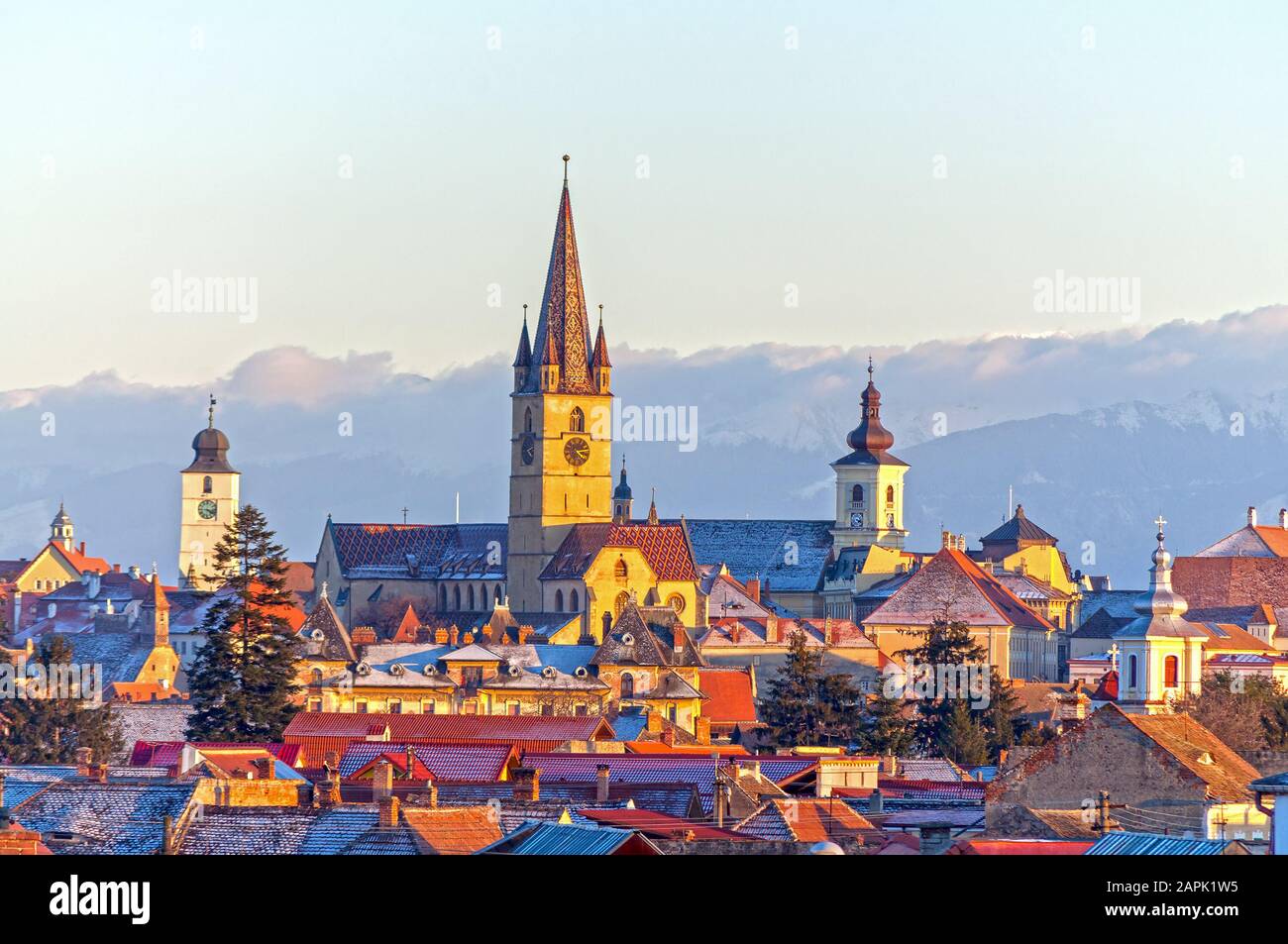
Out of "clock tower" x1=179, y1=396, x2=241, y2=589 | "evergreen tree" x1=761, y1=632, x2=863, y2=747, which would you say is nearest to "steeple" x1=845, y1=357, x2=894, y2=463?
"clock tower" x1=179, y1=396, x2=241, y2=589

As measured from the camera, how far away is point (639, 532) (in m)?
149

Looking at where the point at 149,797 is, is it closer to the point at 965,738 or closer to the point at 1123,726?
the point at 1123,726

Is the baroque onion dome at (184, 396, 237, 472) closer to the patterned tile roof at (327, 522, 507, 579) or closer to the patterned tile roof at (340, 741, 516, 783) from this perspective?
the patterned tile roof at (327, 522, 507, 579)

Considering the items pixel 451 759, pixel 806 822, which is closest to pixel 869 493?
pixel 451 759

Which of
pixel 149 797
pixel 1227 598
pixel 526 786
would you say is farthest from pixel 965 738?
pixel 1227 598

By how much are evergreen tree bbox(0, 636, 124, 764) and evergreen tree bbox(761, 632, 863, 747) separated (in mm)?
18428

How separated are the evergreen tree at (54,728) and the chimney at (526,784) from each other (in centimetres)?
2166

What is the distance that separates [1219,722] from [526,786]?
3080 centimetres

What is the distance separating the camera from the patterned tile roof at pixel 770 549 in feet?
566

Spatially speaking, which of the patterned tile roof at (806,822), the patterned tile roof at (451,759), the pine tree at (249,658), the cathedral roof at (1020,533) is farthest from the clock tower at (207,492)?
the patterned tile roof at (806,822)

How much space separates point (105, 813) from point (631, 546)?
107 m

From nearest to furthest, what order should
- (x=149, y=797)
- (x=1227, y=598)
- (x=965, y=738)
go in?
(x=149, y=797) → (x=965, y=738) → (x=1227, y=598)
